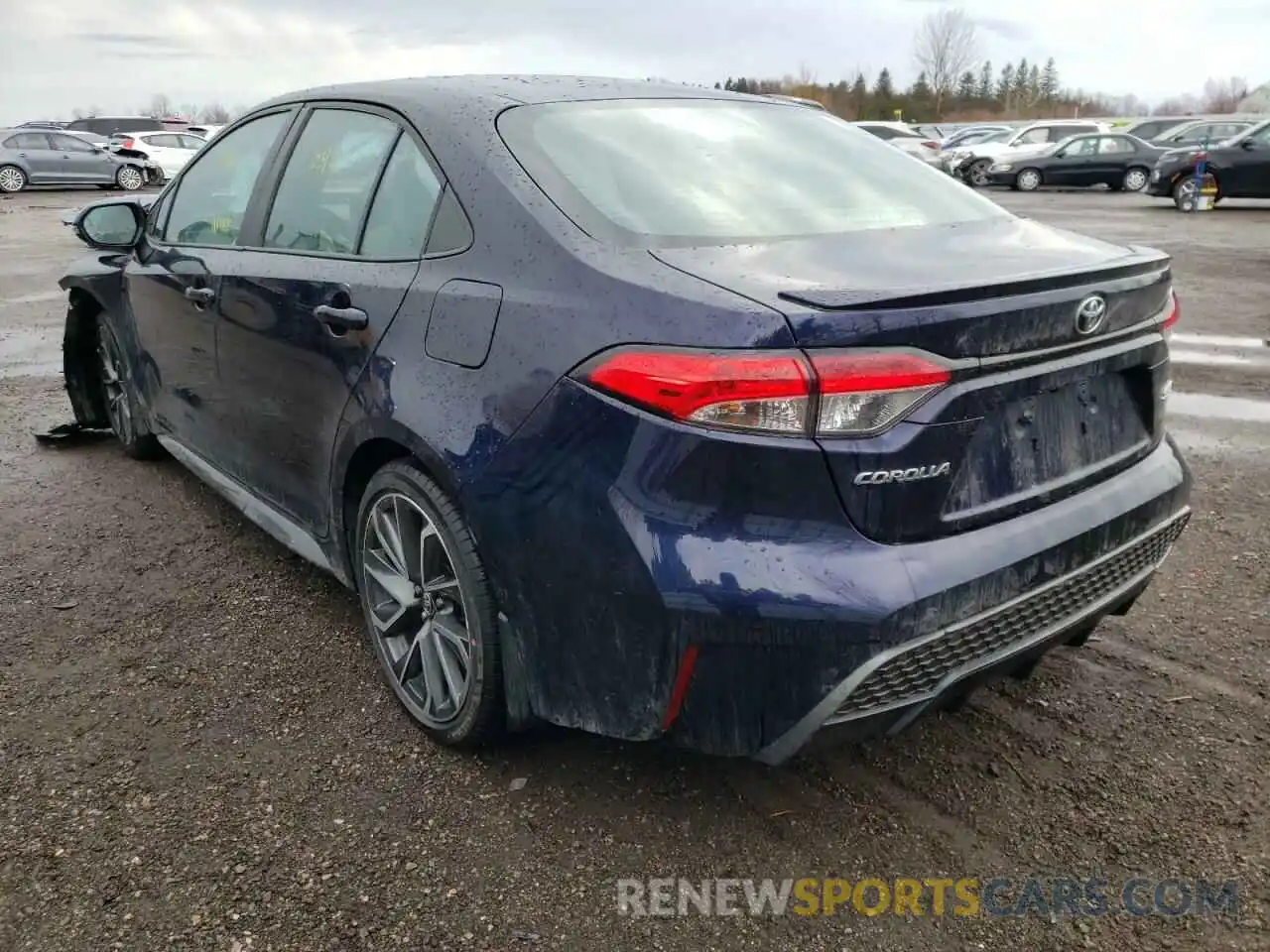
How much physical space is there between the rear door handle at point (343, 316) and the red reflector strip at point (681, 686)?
4.14ft

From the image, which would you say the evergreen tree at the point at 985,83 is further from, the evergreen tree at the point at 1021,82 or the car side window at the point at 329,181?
the car side window at the point at 329,181

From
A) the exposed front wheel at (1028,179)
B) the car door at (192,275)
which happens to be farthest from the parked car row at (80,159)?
the car door at (192,275)

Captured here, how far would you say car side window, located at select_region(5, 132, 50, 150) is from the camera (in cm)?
2512

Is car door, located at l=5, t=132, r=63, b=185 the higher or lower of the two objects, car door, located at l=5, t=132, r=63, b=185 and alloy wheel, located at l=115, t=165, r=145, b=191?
the higher

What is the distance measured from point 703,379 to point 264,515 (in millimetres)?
2132

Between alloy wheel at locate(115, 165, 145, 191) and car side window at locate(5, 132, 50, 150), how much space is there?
1755 millimetres

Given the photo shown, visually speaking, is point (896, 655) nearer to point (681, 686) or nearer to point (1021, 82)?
point (681, 686)

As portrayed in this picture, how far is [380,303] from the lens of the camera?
259 cm

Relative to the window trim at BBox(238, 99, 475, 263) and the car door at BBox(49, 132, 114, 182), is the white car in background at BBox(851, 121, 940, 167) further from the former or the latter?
the window trim at BBox(238, 99, 475, 263)

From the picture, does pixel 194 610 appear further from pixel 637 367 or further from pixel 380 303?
pixel 637 367

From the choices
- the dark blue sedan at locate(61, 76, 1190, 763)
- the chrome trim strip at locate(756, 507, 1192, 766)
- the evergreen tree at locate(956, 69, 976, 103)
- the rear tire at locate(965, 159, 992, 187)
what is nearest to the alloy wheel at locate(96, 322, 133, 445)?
the dark blue sedan at locate(61, 76, 1190, 763)

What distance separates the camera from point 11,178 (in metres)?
25.3

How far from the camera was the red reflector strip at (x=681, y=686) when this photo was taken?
196cm

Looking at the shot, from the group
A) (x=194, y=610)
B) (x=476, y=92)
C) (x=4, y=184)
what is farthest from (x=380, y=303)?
(x=4, y=184)
